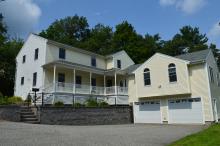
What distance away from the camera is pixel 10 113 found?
1880cm

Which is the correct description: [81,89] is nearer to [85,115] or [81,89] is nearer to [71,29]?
[85,115]

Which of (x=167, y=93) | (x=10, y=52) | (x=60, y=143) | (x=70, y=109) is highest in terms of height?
(x=10, y=52)

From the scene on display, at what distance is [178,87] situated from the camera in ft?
69.6

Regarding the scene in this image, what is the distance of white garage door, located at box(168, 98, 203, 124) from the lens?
66.7 feet

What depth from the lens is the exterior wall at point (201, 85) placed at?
20.0m

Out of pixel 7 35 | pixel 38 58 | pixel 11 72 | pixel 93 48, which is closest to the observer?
pixel 38 58

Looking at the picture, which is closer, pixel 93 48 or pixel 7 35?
pixel 7 35

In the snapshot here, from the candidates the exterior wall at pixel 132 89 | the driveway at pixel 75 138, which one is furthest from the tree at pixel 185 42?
the driveway at pixel 75 138

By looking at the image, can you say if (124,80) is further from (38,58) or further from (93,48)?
(93,48)

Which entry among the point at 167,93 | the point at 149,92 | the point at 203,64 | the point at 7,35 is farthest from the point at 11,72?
the point at 203,64

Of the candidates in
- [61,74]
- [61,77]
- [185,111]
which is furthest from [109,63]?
[185,111]

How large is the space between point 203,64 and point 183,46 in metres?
31.9

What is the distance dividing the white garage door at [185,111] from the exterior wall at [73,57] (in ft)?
39.1

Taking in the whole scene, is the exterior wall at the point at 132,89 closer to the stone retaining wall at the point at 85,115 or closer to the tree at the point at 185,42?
the stone retaining wall at the point at 85,115
